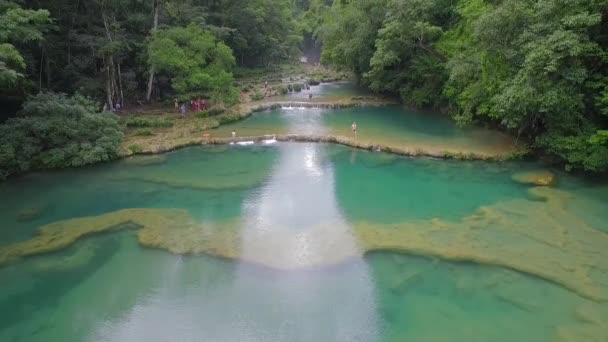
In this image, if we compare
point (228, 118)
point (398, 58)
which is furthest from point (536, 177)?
point (228, 118)

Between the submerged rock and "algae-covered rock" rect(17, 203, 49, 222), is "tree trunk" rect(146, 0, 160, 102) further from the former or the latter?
the submerged rock

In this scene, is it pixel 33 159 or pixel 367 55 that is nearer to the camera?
pixel 33 159

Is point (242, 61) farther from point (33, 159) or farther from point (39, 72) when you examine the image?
point (33, 159)

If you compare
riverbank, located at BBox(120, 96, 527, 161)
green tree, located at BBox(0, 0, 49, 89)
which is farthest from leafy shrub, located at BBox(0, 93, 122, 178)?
green tree, located at BBox(0, 0, 49, 89)

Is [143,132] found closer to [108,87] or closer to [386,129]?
[108,87]

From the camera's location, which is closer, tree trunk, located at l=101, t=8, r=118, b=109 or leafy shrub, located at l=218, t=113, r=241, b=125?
tree trunk, located at l=101, t=8, r=118, b=109

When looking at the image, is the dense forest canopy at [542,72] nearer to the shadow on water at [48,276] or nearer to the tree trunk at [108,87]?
the shadow on water at [48,276]

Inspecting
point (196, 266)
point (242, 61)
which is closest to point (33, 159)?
point (196, 266)
